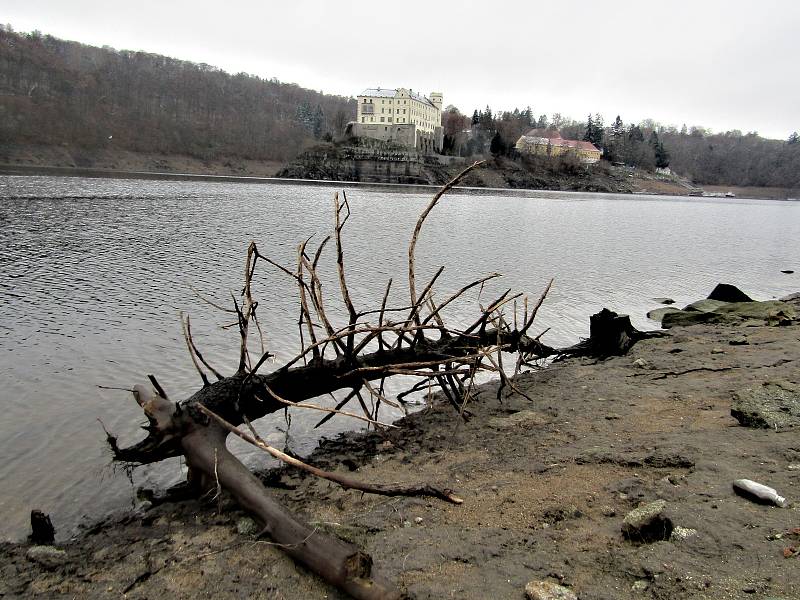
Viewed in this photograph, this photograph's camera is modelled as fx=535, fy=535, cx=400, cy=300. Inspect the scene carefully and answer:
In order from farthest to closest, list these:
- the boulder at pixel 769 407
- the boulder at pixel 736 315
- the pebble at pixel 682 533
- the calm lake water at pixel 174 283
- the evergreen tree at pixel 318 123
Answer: the evergreen tree at pixel 318 123, the boulder at pixel 736 315, the calm lake water at pixel 174 283, the boulder at pixel 769 407, the pebble at pixel 682 533

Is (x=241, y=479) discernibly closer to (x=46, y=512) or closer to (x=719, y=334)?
(x=46, y=512)

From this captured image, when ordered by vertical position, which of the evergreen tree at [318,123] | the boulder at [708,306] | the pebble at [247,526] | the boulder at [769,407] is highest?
the evergreen tree at [318,123]

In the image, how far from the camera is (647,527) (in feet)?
12.5

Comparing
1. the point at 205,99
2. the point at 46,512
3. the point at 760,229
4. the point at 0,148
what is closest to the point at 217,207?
the point at 46,512

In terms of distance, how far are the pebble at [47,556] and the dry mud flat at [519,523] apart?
0.02 m

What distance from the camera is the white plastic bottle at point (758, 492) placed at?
13.0 ft

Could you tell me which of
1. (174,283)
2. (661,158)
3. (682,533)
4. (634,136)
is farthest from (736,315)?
(634,136)

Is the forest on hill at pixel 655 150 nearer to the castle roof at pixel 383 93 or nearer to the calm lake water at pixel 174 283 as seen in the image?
the castle roof at pixel 383 93

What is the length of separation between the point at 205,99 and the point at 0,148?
70.5 m

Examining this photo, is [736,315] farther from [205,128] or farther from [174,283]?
[205,128]

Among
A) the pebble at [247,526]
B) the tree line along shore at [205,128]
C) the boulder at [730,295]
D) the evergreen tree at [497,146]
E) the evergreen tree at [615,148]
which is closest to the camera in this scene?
the pebble at [247,526]

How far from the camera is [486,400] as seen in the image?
862 cm

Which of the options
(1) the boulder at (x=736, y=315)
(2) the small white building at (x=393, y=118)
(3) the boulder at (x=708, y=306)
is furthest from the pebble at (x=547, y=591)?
(2) the small white building at (x=393, y=118)

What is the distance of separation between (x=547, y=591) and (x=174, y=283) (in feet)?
52.2
